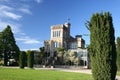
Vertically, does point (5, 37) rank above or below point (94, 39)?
above

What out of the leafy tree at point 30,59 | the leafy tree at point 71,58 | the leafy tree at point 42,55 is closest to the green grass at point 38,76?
the leafy tree at point 30,59

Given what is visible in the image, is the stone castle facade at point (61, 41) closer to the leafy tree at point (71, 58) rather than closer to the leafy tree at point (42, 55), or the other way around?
the leafy tree at point (42, 55)

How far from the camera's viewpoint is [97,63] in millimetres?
16375

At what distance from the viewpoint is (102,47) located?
16.4 metres

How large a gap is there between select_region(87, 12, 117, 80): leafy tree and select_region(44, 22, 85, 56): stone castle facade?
77.4 meters

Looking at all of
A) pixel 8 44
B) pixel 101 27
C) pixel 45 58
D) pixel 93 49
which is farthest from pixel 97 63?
pixel 45 58

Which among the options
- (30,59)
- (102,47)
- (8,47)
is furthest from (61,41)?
(102,47)

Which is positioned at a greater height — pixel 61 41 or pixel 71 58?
pixel 61 41

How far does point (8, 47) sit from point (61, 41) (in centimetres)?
2405

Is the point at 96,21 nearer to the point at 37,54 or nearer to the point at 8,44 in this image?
the point at 8,44

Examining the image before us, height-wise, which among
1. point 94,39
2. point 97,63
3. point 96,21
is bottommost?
point 97,63

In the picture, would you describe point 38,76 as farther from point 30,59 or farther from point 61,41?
point 61,41

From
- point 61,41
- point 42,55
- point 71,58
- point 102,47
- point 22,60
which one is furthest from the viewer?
point 61,41

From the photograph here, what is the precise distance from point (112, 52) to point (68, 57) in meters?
71.1
